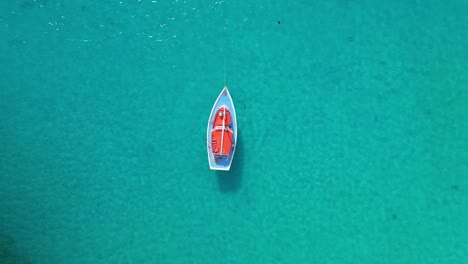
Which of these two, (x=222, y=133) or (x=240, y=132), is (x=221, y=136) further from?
(x=240, y=132)

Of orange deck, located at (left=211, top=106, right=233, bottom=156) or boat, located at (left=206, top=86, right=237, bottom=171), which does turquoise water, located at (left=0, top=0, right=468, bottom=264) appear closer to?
boat, located at (left=206, top=86, right=237, bottom=171)

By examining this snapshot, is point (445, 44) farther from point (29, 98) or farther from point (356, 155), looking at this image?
point (29, 98)

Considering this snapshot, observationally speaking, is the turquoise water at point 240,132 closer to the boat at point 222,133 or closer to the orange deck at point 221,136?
the boat at point 222,133

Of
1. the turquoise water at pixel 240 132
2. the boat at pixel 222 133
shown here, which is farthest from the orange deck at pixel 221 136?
the turquoise water at pixel 240 132

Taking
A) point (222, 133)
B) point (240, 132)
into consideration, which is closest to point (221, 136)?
point (222, 133)

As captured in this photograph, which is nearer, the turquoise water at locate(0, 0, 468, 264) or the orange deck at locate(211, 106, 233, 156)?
the orange deck at locate(211, 106, 233, 156)

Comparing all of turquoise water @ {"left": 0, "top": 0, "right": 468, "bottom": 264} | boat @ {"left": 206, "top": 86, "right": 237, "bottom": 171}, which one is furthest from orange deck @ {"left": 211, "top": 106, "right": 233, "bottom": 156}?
turquoise water @ {"left": 0, "top": 0, "right": 468, "bottom": 264}
